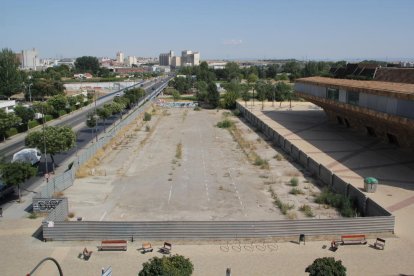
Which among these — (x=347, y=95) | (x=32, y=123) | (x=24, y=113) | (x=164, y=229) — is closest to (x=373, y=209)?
(x=164, y=229)

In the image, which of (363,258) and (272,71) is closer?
(363,258)

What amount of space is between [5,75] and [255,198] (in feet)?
233

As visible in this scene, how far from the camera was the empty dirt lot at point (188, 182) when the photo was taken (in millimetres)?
23500

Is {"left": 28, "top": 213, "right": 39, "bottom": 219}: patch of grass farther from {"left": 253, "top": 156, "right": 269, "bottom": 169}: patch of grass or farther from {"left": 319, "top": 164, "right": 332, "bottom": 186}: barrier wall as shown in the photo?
{"left": 319, "top": 164, "right": 332, "bottom": 186}: barrier wall

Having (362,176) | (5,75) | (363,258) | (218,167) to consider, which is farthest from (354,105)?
(5,75)

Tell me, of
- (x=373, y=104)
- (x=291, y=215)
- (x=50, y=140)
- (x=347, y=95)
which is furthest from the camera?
(x=347, y=95)

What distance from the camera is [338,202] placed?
2430 centimetres

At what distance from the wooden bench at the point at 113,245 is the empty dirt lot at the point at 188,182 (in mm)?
3928

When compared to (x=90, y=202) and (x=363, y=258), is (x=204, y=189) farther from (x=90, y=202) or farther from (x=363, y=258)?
(x=363, y=258)

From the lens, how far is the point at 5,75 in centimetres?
8169

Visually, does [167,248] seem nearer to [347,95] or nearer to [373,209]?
[373,209]

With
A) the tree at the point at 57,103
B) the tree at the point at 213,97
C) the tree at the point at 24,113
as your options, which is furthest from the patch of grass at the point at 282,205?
the tree at the point at 213,97

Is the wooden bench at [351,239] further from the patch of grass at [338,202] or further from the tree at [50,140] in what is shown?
the tree at [50,140]

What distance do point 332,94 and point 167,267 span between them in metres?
33.8
